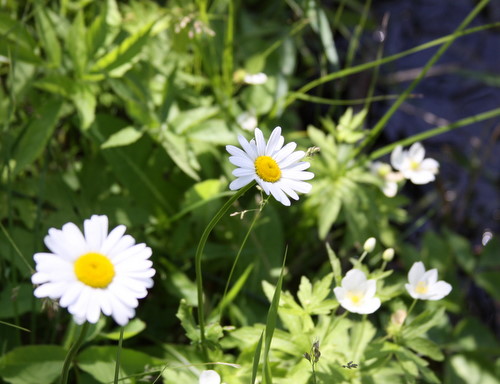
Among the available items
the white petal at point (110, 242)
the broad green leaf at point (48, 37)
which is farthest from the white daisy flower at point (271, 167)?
the broad green leaf at point (48, 37)

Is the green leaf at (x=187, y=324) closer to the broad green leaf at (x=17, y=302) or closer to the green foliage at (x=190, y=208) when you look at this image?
the green foliage at (x=190, y=208)

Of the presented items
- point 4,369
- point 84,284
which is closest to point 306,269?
point 4,369

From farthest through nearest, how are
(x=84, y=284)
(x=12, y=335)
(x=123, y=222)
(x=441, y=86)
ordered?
1. (x=441, y=86)
2. (x=123, y=222)
3. (x=12, y=335)
4. (x=84, y=284)

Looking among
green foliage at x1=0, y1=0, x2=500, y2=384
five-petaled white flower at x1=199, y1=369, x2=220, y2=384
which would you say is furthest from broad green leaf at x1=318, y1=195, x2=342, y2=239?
five-petaled white flower at x1=199, y1=369, x2=220, y2=384

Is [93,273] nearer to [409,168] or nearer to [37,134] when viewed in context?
[37,134]

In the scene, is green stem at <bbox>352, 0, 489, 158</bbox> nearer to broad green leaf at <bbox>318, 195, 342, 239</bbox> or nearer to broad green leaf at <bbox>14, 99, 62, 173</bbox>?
broad green leaf at <bbox>318, 195, 342, 239</bbox>

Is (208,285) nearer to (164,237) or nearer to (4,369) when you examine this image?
(164,237)

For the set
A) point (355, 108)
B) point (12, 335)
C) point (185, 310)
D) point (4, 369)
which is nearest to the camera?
point (185, 310)
